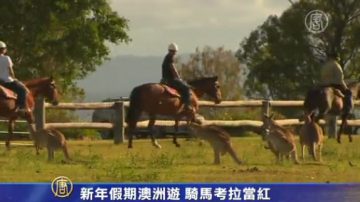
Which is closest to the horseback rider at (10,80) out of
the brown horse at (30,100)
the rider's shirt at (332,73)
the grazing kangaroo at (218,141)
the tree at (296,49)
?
the brown horse at (30,100)

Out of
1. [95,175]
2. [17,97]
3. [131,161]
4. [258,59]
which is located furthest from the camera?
[258,59]

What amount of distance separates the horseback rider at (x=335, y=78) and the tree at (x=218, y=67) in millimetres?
35564

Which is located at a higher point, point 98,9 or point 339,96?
point 98,9

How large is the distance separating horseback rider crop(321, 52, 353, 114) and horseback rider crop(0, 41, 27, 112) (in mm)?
7921

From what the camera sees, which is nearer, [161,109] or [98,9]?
[161,109]

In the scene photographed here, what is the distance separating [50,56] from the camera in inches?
1561

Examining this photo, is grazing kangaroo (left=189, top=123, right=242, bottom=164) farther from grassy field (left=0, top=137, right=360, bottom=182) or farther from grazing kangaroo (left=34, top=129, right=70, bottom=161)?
grazing kangaroo (left=34, top=129, right=70, bottom=161)

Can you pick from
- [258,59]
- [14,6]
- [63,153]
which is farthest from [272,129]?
[258,59]

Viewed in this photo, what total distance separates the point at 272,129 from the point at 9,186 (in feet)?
26.0

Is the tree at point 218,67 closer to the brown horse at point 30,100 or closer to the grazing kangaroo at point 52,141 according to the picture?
the brown horse at point 30,100

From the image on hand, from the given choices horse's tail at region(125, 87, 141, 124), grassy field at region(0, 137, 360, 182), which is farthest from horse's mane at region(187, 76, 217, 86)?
grassy field at region(0, 137, 360, 182)

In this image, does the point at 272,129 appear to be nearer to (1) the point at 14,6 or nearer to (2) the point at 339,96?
(2) the point at 339,96

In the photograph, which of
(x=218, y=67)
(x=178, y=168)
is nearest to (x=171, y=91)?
(x=178, y=168)

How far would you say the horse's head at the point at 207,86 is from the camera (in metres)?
23.5
